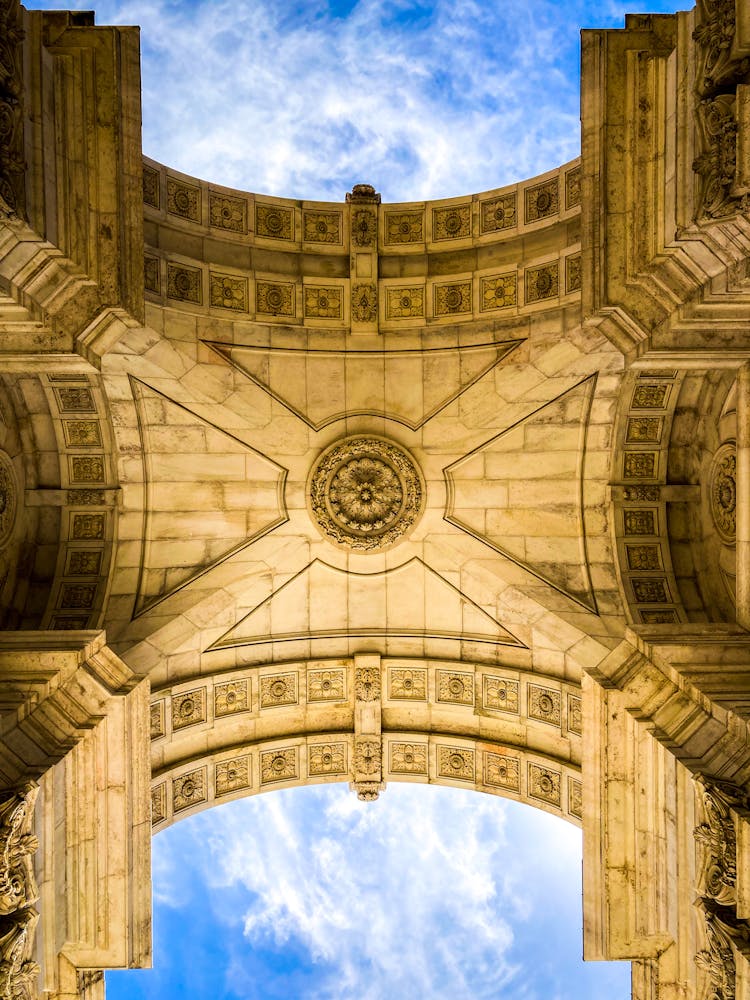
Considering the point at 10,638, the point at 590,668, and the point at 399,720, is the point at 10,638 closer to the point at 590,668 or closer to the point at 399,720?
the point at 399,720

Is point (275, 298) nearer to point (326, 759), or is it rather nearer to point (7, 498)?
point (7, 498)

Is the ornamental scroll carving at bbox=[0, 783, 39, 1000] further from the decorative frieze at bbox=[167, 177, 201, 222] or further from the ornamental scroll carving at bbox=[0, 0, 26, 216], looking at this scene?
the decorative frieze at bbox=[167, 177, 201, 222]

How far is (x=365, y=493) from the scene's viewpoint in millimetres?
13398

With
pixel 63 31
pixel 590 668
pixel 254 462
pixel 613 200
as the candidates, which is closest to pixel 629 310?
pixel 613 200

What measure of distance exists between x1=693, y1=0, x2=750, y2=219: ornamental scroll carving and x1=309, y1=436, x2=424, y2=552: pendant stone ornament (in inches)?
278

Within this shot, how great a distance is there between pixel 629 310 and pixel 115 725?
29.2ft

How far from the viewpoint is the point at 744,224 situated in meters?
7.55

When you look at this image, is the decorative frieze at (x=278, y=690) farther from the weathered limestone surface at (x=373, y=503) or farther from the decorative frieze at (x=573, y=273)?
the decorative frieze at (x=573, y=273)

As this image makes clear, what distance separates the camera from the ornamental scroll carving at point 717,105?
23.2ft

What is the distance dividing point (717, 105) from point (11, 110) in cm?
735

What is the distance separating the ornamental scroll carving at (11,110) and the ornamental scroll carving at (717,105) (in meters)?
7.24

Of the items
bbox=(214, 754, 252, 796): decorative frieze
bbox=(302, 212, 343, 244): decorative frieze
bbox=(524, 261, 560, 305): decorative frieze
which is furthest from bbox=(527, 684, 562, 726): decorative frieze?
bbox=(302, 212, 343, 244): decorative frieze

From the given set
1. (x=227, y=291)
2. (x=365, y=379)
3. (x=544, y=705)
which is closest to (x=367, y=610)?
(x=544, y=705)

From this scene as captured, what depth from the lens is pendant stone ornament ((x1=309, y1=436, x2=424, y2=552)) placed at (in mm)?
13367
